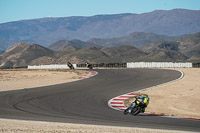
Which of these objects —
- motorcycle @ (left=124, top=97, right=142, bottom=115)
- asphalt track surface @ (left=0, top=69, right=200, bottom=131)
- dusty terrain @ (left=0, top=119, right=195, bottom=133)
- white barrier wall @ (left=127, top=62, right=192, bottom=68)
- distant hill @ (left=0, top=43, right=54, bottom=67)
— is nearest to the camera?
dusty terrain @ (left=0, top=119, right=195, bottom=133)

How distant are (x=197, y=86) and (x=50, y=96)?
12.4 meters

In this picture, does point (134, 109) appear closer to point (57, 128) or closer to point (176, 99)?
point (57, 128)

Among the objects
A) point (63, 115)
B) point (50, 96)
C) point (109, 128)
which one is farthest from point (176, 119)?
point (50, 96)

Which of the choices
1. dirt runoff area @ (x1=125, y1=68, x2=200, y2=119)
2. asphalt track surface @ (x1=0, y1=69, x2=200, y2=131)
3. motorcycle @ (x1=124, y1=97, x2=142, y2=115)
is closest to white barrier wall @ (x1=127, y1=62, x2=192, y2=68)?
dirt runoff area @ (x1=125, y1=68, x2=200, y2=119)

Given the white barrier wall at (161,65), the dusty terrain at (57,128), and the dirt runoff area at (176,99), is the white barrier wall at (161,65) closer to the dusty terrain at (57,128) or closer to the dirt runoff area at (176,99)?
the dirt runoff area at (176,99)

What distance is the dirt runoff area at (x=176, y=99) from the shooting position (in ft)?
63.3

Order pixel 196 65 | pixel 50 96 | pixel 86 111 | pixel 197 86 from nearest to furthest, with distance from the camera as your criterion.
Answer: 1. pixel 86 111
2. pixel 50 96
3. pixel 197 86
4. pixel 196 65

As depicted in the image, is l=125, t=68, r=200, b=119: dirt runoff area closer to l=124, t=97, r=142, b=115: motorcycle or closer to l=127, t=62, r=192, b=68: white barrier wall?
l=124, t=97, r=142, b=115: motorcycle

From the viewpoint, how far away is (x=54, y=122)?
1518cm

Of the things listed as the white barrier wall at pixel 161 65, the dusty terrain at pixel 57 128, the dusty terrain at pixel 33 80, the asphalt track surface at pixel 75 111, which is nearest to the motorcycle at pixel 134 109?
the asphalt track surface at pixel 75 111

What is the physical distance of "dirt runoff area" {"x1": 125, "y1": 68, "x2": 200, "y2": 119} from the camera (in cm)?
1930

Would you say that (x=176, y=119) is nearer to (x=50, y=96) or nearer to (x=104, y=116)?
(x=104, y=116)

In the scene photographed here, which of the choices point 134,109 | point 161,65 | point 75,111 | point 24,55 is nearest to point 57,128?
point 75,111

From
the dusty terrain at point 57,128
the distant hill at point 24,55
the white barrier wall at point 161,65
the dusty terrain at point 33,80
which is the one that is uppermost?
the distant hill at point 24,55
